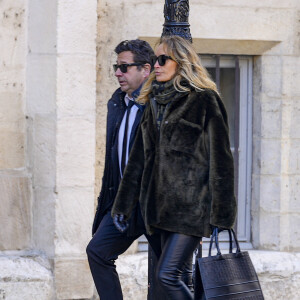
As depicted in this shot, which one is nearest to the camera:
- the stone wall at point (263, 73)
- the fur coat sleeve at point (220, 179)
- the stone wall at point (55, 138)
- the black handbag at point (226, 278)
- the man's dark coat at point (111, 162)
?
the black handbag at point (226, 278)

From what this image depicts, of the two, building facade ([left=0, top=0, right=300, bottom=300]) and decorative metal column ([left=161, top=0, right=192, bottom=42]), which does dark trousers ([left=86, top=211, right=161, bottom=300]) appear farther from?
building facade ([left=0, top=0, right=300, bottom=300])

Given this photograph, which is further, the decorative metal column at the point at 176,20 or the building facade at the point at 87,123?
the building facade at the point at 87,123

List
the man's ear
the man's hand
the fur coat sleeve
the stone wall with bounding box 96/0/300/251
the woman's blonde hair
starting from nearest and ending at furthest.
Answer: the fur coat sleeve
the woman's blonde hair
the man's hand
the man's ear
the stone wall with bounding box 96/0/300/251

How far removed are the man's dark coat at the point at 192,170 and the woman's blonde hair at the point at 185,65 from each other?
56 millimetres

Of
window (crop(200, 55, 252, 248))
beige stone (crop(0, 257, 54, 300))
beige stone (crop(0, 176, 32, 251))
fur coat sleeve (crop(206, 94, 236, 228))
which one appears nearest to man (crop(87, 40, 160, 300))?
fur coat sleeve (crop(206, 94, 236, 228))

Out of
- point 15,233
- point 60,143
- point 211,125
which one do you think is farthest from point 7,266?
point 211,125

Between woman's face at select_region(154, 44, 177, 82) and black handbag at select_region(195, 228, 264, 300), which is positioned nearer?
black handbag at select_region(195, 228, 264, 300)

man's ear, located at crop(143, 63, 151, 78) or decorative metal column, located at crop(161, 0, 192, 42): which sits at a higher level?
decorative metal column, located at crop(161, 0, 192, 42)

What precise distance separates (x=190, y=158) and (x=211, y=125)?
0.22 m

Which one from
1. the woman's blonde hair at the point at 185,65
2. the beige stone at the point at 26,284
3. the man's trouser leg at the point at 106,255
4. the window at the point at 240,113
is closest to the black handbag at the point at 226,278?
the man's trouser leg at the point at 106,255

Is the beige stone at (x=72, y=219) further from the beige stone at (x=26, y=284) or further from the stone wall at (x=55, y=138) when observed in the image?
the beige stone at (x=26, y=284)

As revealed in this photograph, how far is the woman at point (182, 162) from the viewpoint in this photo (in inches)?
181

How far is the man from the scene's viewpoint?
16.3ft

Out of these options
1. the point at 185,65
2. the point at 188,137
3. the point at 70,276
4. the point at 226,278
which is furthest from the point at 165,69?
the point at 70,276
